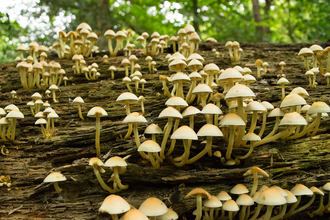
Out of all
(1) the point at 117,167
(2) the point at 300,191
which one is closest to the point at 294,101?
(2) the point at 300,191

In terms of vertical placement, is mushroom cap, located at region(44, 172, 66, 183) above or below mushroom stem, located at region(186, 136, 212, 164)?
below

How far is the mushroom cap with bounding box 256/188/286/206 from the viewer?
2.98 metres

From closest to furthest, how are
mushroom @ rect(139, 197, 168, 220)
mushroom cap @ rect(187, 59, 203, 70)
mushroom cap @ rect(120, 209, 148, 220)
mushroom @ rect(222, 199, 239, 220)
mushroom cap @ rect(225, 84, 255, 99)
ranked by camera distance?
mushroom cap @ rect(120, 209, 148, 220) → mushroom @ rect(139, 197, 168, 220) → mushroom @ rect(222, 199, 239, 220) → mushroom cap @ rect(225, 84, 255, 99) → mushroom cap @ rect(187, 59, 203, 70)

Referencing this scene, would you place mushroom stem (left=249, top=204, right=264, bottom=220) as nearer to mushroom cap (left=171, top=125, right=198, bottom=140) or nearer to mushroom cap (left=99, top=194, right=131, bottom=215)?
mushroom cap (left=171, top=125, right=198, bottom=140)

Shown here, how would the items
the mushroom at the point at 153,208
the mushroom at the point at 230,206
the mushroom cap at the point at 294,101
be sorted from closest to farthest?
the mushroom at the point at 153,208
the mushroom at the point at 230,206
the mushroom cap at the point at 294,101

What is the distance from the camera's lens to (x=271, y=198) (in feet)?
9.91

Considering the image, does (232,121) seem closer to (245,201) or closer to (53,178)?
(245,201)

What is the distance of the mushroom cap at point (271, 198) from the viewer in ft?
9.77

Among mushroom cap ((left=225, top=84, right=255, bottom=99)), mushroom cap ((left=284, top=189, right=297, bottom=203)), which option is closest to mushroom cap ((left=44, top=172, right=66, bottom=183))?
mushroom cap ((left=225, top=84, right=255, bottom=99))

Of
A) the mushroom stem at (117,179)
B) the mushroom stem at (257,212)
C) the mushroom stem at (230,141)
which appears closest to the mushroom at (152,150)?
the mushroom stem at (117,179)

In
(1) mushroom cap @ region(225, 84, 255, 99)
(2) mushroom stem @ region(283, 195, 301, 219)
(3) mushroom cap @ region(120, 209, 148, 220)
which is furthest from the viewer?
(2) mushroom stem @ region(283, 195, 301, 219)

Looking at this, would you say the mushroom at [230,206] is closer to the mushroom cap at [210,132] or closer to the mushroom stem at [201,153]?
the mushroom stem at [201,153]

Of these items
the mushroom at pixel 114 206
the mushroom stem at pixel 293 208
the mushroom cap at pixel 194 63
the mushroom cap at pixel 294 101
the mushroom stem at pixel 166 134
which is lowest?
the mushroom stem at pixel 293 208

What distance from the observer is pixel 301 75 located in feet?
20.4
